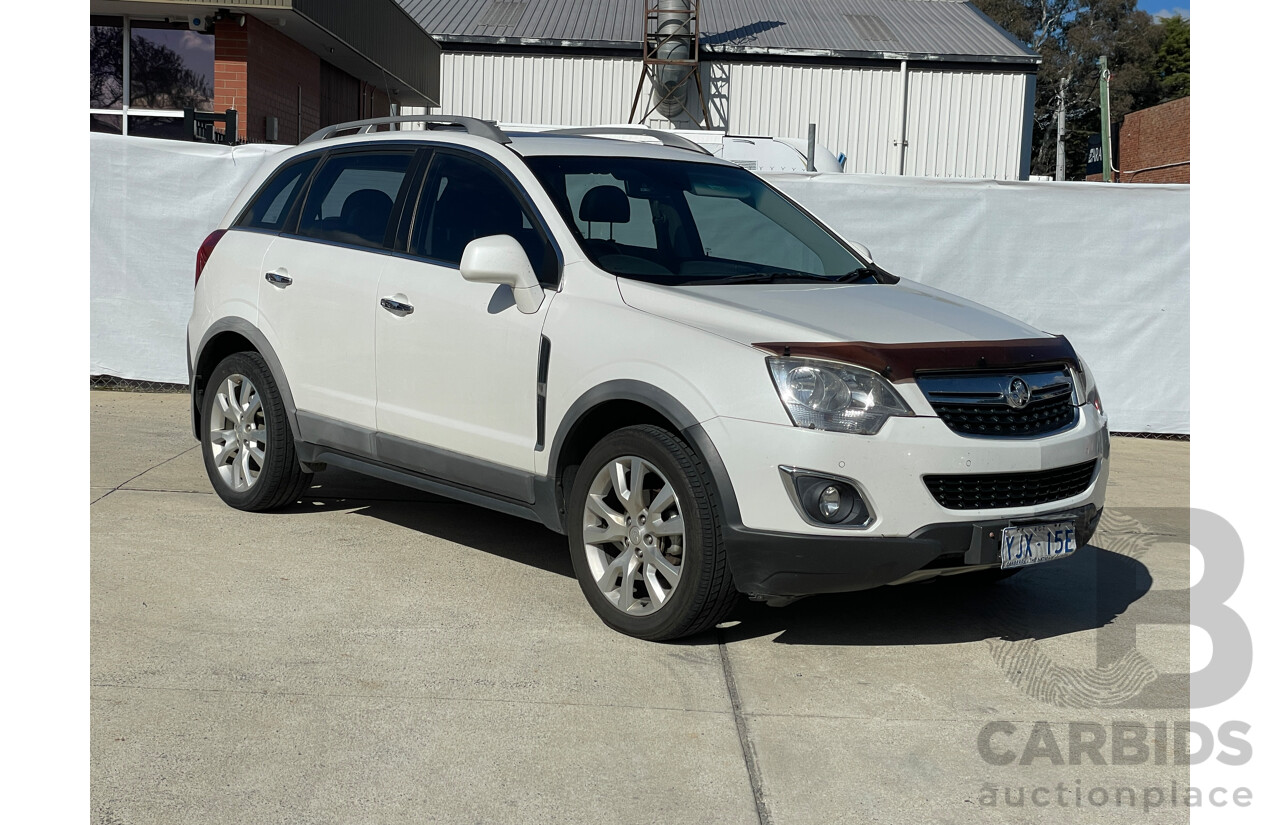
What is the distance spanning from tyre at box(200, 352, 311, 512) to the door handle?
999 millimetres

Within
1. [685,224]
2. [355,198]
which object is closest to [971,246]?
[685,224]

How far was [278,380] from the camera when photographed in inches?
249

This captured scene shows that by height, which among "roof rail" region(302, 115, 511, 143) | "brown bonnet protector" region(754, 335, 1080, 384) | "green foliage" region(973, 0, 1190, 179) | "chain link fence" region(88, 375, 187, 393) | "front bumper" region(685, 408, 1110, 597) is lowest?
"chain link fence" region(88, 375, 187, 393)

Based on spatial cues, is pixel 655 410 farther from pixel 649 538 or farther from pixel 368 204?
pixel 368 204

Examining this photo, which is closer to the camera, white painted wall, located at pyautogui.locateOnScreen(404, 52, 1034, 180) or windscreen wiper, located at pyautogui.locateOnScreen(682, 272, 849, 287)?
windscreen wiper, located at pyautogui.locateOnScreen(682, 272, 849, 287)

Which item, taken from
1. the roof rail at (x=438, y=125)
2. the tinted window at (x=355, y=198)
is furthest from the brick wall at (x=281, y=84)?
the tinted window at (x=355, y=198)

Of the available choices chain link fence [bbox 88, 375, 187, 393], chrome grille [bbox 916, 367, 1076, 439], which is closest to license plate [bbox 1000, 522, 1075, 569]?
chrome grille [bbox 916, 367, 1076, 439]

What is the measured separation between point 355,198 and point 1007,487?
336 centimetres

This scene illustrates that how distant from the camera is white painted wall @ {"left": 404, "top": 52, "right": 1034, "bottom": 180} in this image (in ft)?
98.7

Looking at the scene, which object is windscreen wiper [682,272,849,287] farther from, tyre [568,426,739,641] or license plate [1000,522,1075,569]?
license plate [1000,522,1075,569]

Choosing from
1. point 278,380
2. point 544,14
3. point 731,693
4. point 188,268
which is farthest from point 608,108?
point 731,693

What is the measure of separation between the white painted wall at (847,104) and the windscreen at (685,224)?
24488mm

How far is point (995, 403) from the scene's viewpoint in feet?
15.1

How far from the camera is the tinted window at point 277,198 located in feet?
21.5
